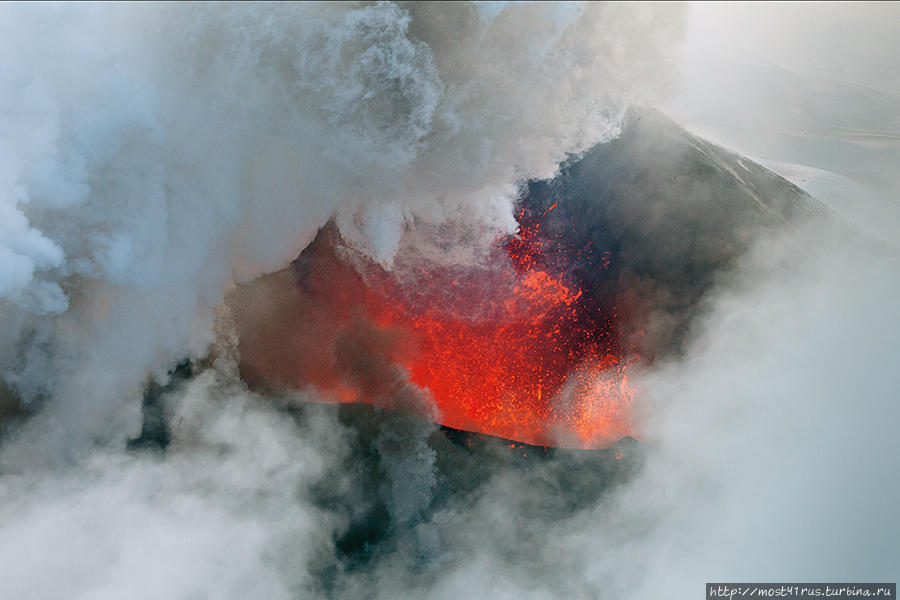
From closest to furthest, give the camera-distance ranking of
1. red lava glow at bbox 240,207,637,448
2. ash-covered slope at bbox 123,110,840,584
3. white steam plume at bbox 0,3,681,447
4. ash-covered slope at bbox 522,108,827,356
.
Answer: white steam plume at bbox 0,3,681,447, ash-covered slope at bbox 123,110,840,584, red lava glow at bbox 240,207,637,448, ash-covered slope at bbox 522,108,827,356

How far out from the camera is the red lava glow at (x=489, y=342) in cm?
713

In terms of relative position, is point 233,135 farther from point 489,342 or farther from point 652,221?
point 652,221

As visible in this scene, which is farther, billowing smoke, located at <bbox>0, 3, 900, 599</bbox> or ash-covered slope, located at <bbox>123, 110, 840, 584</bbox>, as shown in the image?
ash-covered slope, located at <bbox>123, 110, 840, 584</bbox>

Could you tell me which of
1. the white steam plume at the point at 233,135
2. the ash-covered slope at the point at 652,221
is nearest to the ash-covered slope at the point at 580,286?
the ash-covered slope at the point at 652,221

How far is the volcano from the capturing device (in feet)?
23.4

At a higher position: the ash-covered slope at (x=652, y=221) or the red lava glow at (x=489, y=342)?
the ash-covered slope at (x=652, y=221)

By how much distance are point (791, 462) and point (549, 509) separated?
278 cm

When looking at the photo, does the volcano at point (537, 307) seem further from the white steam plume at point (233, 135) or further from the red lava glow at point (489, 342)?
the white steam plume at point (233, 135)

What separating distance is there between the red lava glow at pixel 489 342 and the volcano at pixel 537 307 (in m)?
0.02

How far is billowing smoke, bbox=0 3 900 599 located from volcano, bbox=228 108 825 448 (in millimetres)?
64

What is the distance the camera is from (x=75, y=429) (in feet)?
22.0

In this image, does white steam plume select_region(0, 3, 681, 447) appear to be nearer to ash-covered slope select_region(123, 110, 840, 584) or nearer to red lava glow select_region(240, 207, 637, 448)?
red lava glow select_region(240, 207, 637, 448)

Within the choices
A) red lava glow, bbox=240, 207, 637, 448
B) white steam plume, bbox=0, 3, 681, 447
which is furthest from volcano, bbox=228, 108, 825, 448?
white steam plume, bbox=0, 3, 681, 447

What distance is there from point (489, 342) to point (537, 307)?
2.38 feet
